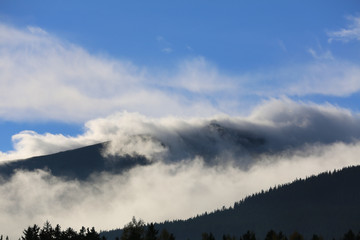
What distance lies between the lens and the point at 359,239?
12412 centimetres

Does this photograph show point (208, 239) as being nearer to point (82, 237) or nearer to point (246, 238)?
point (246, 238)

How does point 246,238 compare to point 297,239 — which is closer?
point 246,238

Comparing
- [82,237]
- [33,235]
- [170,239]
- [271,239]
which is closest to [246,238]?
[271,239]

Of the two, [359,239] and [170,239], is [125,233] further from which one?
[359,239]

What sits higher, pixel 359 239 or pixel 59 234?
pixel 59 234

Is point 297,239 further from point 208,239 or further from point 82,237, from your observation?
point 82,237

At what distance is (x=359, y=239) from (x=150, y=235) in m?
43.9

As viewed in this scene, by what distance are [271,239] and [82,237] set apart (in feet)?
129

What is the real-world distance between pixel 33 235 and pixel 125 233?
63.4 ft

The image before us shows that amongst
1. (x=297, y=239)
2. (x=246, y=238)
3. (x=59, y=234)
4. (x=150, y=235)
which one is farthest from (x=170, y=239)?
(x=297, y=239)

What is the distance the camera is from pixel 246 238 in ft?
401

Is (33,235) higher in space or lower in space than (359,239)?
higher

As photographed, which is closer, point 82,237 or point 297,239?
point 82,237

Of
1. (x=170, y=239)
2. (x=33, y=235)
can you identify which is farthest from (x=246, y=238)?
(x=33, y=235)
